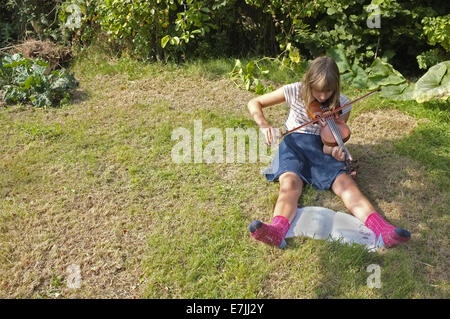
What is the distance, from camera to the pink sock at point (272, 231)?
244 cm

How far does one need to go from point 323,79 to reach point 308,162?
62cm

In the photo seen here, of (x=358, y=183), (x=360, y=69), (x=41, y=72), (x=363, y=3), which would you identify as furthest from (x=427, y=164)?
(x=41, y=72)

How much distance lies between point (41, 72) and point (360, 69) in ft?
10.4

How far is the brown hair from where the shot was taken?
269 centimetres

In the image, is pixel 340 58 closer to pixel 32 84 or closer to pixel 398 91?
pixel 398 91

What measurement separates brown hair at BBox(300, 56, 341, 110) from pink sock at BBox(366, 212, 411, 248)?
2.48 feet

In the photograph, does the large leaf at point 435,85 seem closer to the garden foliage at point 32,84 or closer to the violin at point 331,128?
the violin at point 331,128

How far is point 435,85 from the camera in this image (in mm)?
3939

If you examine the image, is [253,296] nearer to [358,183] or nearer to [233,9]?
[358,183]

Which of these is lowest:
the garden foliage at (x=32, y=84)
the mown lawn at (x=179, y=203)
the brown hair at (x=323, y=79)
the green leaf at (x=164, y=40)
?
the mown lawn at (x=179, y=203)

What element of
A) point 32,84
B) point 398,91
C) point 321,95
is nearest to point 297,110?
point 321,95

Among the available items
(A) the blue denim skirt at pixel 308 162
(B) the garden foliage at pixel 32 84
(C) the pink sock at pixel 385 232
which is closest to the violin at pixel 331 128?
(A) the blue denim skirt at pixel 308 162

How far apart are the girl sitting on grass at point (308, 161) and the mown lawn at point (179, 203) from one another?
99mm

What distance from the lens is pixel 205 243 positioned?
104 inches
